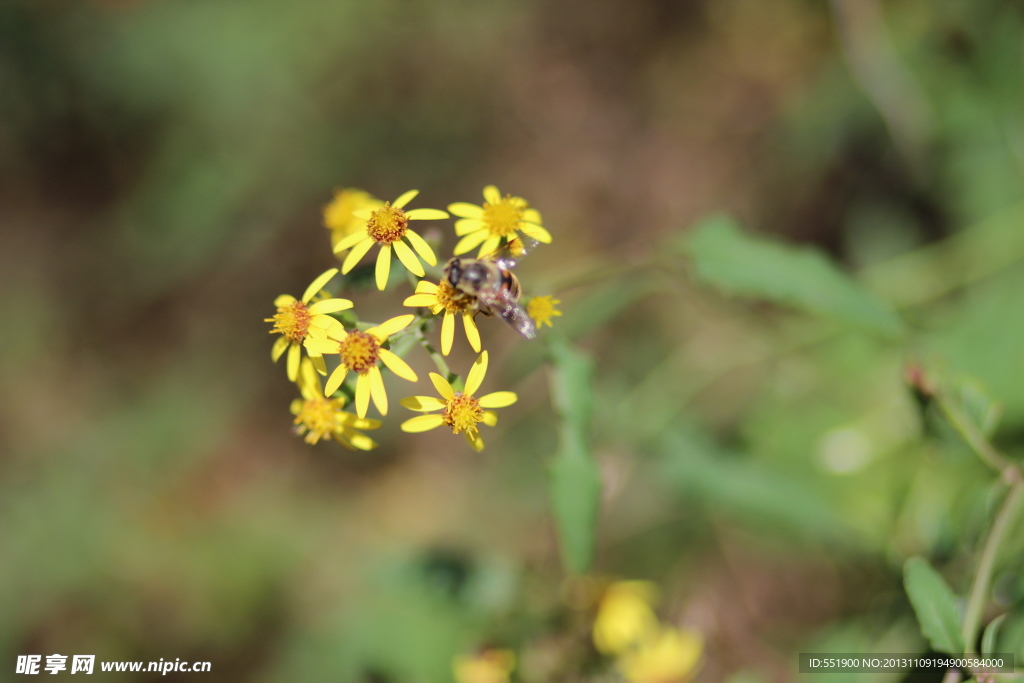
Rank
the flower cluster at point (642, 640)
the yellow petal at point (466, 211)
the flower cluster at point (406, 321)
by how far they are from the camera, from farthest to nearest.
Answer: the flower cluster at point (642, 640)
the yellow petal at point (466, 211)
the flower cluster at point (406, 321)

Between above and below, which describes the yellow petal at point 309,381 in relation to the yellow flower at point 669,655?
above

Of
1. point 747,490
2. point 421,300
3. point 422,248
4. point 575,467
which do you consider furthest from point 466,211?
point 747,490

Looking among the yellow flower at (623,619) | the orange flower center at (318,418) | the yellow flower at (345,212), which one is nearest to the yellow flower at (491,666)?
the yellow flower at (623,619)

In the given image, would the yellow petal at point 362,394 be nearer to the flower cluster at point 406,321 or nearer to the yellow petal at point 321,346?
the flower cluster at point 406,321

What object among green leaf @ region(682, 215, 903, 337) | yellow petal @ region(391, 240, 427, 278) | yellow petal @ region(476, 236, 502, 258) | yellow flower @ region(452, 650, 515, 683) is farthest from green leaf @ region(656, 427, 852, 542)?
yellow petal @ region(391, 240, 427, 278)

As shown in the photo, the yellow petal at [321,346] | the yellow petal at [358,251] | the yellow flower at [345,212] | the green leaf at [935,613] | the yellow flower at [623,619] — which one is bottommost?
the green leaf at [935,613]

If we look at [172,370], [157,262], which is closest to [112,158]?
[157,262]

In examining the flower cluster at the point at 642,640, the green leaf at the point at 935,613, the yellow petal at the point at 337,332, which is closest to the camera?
the green leaf at the point at 935,613
